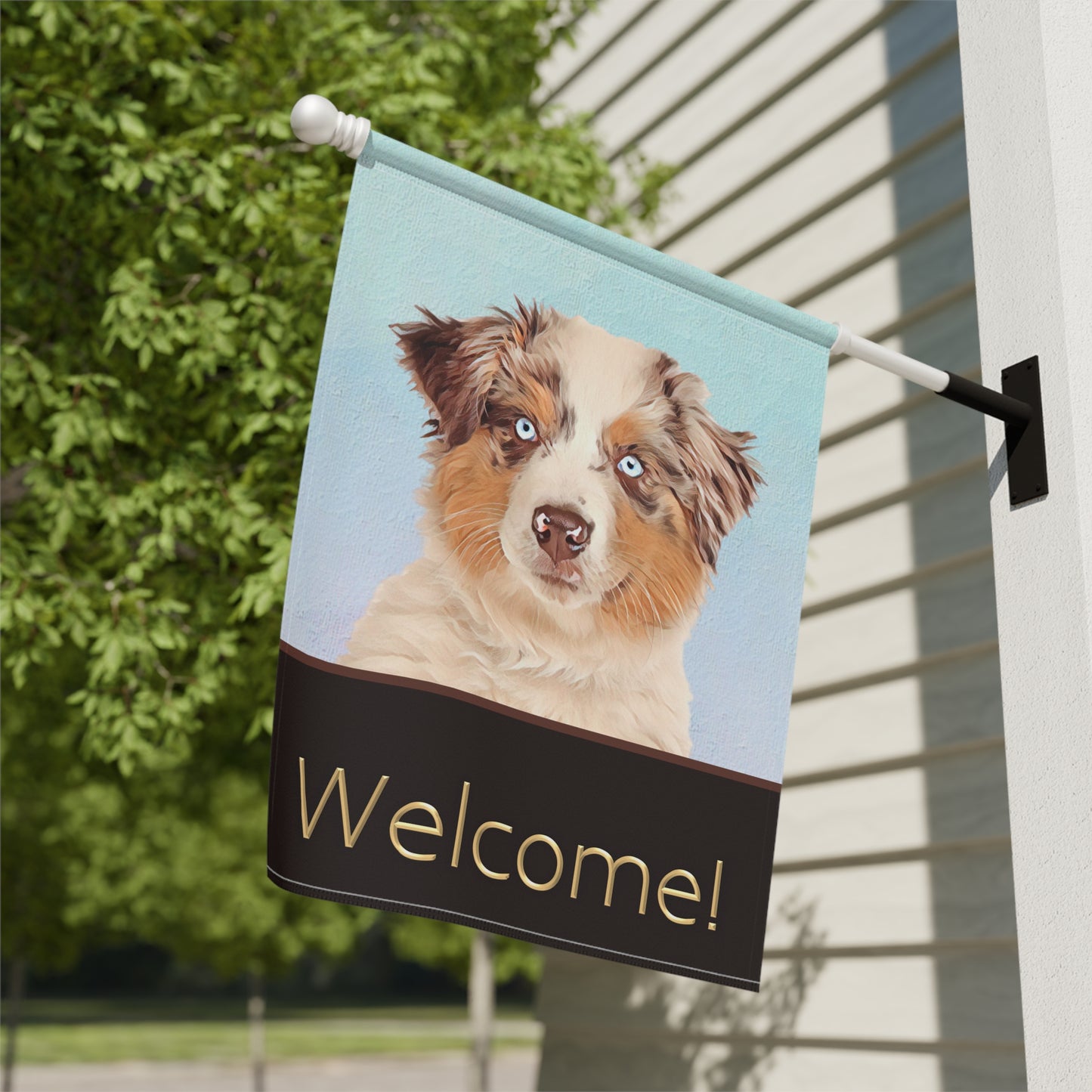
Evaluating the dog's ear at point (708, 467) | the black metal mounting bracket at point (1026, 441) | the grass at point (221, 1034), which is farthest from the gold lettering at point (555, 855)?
the grass at point (221, 1034)

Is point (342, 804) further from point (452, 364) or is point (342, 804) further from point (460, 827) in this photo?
point (452, 364)

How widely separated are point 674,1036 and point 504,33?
518 cm

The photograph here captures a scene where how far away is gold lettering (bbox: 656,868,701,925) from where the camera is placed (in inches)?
96.5

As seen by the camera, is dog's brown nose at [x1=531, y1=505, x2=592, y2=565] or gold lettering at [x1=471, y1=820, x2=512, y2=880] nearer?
gold lettering at [x1=471, y1=820, x2=512, y2=880]

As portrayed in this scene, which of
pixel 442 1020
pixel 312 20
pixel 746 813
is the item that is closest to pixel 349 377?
pixel 746 813

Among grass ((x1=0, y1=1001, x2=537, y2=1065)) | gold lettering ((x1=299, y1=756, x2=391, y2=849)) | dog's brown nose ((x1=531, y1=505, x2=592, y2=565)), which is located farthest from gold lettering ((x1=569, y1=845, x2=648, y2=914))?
grass ((x1=0, y1=1001, x2=537, y2=1065))

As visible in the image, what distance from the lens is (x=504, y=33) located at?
643 cm

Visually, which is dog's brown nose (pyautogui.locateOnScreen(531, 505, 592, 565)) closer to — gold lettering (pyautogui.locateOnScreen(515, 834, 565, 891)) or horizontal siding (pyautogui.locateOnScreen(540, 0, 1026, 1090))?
gold lettering (pyautogui.locateOnScreen(515, 834, 565, 891))

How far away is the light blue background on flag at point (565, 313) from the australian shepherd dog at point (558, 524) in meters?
0.04

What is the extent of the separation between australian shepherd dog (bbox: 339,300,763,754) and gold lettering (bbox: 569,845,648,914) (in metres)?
0.23

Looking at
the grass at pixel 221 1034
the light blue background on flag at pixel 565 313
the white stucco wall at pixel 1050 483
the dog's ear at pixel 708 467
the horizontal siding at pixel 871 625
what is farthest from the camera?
the grass at pixel 221 1034

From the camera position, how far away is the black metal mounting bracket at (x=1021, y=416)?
8.91 ft

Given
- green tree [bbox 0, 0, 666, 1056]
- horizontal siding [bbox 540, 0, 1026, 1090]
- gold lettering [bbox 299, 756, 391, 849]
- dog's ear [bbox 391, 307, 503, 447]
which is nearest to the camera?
gold lettering [bbox 299, 756, 391, 849]

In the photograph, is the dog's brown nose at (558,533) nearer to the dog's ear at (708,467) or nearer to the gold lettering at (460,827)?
the dog's ear at (708,467)
